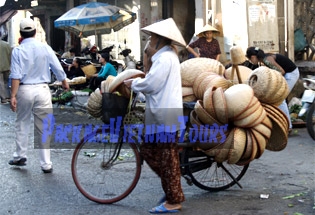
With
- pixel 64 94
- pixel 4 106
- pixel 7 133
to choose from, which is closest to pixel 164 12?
pixel 64 94

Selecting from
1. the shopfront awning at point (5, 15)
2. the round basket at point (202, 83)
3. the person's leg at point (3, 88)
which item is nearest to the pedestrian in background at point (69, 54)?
the shopfront awning at point (5, 15)

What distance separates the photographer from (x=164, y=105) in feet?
17.1

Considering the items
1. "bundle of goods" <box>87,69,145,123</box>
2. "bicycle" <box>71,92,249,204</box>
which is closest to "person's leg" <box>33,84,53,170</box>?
"bicycle" <box>71,92,249,204</box>

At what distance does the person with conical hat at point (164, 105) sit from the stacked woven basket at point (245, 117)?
427mm

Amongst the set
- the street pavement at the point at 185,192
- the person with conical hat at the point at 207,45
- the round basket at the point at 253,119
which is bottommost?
the street pavement at the point at 185,192

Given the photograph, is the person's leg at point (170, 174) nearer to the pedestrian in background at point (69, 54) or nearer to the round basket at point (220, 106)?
the round basket at point (220, 106)

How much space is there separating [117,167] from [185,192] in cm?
84

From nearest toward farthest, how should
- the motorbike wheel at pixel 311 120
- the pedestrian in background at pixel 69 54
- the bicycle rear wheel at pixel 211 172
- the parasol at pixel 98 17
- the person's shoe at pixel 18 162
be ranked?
the bicycle rear wheel at pixel 211 172 < the person's shoe at pixel 18 162 < the motorbike wheel at pixel 311 120 < the parasol at pixel 98 17 < the pedestrian in background at pixel 69 54

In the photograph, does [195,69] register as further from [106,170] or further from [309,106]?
[309,106]

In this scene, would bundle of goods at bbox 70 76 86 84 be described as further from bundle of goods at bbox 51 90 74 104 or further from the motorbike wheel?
the motorbike wheel

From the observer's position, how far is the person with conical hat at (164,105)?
16.9 ft

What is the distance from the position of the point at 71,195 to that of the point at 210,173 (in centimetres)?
149

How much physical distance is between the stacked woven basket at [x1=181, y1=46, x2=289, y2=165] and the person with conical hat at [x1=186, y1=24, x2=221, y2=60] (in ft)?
18.4

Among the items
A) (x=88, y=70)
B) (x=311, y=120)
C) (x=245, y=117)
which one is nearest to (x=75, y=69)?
(x=88, y=70)
